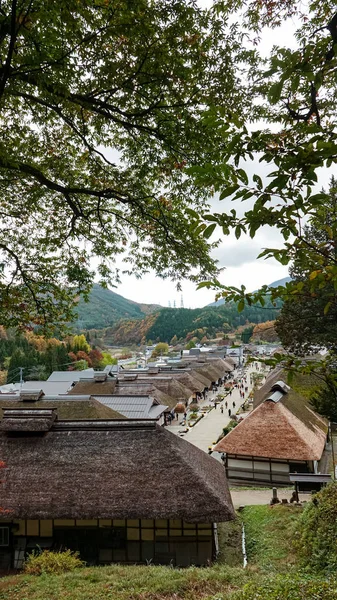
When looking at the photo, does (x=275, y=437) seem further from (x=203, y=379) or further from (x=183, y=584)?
(x=203, y=379)

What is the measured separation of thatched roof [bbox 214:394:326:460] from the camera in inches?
701

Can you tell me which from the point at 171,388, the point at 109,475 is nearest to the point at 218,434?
the point at 171,388

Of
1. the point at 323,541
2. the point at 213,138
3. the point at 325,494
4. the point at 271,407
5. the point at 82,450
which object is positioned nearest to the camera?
the point at 213,138

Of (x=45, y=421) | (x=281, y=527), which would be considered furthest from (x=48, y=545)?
(x=281, y=527)

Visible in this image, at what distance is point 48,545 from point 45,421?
413 cm

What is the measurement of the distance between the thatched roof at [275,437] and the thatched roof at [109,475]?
4.56 metres

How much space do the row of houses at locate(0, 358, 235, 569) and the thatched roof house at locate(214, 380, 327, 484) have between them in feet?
17.1

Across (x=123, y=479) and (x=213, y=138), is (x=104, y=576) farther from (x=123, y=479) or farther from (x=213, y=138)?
(x=213, y=138)

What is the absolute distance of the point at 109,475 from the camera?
12344 millimetres

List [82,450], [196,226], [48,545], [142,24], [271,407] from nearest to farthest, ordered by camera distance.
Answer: [196,226], [142,24], [48,545], [82,450], [271,407]

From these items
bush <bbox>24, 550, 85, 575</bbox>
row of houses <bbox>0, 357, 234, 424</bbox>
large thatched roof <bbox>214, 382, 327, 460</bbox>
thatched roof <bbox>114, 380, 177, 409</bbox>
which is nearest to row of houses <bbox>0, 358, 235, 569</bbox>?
bush <bbox>24, 550, 85, 575</bbox>

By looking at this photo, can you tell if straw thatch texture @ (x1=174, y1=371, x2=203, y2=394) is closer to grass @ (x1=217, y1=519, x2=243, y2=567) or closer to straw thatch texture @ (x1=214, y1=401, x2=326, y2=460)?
straw thatch texture @ (x1=214, y1=401, x2=326, y2=460)

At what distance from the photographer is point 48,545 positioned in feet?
39.0

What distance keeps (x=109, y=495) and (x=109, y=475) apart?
727 mm
